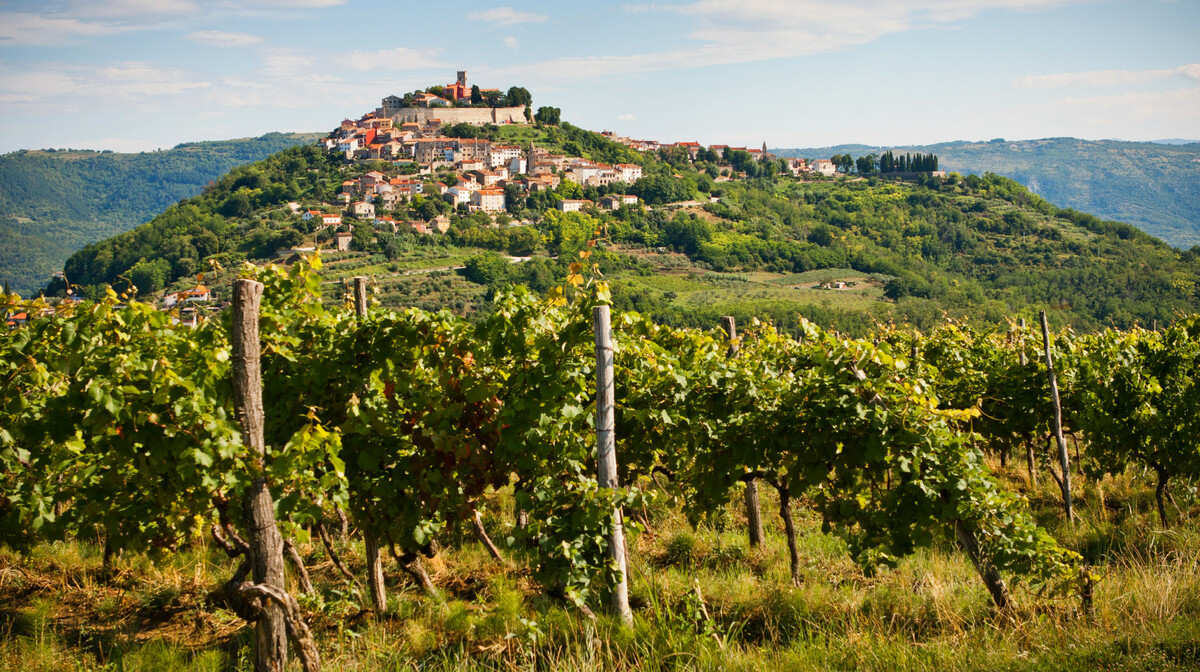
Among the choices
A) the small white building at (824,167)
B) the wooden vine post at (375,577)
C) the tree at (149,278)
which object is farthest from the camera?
the small white building at (824,167)

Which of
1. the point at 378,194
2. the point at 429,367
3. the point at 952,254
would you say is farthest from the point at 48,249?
the point at 429,367

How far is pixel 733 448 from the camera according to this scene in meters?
4.27

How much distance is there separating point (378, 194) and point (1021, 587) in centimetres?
7777

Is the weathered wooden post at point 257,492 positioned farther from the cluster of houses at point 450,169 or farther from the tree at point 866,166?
the tree at point 866,166

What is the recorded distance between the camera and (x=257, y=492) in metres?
3.02

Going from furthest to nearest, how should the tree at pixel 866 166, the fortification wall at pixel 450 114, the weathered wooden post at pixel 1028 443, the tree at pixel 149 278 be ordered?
the tree at pixel 866 166 → the fortification wall at pixel 450 114 → the tree at pixel 149 278 → the weathered wooden post at pixel 1028 443

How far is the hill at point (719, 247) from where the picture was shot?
166 ft

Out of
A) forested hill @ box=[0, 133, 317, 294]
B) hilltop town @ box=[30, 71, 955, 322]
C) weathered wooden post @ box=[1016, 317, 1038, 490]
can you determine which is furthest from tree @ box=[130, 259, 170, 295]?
forested hill @ box=[0, 133, 317, 294]

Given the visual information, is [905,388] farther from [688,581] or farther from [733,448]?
[688,581]

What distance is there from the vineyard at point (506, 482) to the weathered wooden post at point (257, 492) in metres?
0.01

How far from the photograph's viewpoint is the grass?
318cm

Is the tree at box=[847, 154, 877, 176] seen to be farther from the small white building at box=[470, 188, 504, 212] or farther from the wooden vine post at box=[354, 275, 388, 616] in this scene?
the wooden vine post at box=[354, 275, 388, 616]

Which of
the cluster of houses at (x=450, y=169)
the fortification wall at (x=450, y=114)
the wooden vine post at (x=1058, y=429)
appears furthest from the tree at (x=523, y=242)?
the wooden vine post at (x=1058, y=429)

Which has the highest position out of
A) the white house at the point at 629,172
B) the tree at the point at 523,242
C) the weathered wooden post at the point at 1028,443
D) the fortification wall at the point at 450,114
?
the fortification wall at the point at 450,114
